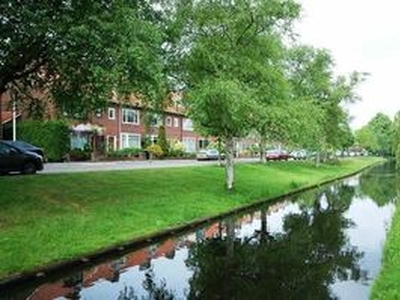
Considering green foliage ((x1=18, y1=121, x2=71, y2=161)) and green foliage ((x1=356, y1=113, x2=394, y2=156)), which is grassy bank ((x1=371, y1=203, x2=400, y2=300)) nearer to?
green foliage ((x1=18, y1=121, x2=71, y2=161))

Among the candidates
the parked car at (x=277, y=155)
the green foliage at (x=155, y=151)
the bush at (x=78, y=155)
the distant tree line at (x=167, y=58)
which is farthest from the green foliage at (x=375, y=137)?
the distant tree line at (x=167, y=58)

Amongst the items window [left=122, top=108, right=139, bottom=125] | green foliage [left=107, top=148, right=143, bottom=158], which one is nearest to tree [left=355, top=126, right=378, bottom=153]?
window [left=122, top=108, right=139, bottom=125]

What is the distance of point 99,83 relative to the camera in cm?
1956

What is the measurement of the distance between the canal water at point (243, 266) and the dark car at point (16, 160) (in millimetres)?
10115

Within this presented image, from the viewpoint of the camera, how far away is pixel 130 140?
7831 cm

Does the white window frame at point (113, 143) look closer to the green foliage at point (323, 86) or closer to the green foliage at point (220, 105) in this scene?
the green foliage at point (323, 86)

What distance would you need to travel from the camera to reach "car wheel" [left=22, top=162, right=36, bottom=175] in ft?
103

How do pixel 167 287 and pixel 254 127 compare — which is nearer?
pixel 167 287

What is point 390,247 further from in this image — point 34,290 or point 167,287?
point 34,290

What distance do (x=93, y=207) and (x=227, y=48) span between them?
1173 centimetres

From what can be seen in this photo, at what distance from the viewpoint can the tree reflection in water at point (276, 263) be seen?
48.6 feet

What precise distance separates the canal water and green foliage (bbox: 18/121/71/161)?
95.1 feet

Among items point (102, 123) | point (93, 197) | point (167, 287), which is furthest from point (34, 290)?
point (102, 123)

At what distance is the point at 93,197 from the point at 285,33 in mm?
13122
